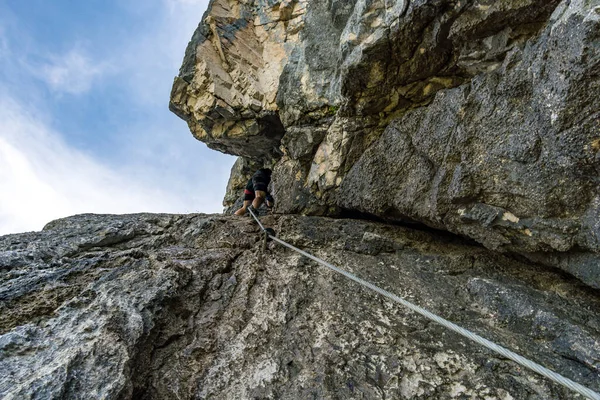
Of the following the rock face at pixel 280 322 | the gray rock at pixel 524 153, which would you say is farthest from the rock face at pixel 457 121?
the rock face at pixel 280 322

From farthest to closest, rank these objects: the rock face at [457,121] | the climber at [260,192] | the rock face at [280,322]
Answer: the climber at [260,192], the rock face at [457,121], the rock face at [280,322]

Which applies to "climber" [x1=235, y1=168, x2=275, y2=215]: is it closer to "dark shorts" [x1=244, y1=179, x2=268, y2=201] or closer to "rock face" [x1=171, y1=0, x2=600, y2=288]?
"dark shorts" [x1=244, y1=179, x2=268, y2=201]

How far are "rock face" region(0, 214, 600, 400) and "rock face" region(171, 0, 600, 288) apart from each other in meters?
0.61

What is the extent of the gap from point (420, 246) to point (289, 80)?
4.75 m

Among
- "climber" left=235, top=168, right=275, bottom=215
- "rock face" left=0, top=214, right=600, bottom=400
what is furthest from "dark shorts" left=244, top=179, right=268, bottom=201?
"rock face" left=0, top=214, right=600, bottom=400

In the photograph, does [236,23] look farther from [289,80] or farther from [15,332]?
[15,332]

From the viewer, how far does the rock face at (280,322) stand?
9.25 feet

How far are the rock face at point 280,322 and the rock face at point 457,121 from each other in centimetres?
61

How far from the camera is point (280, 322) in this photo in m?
3.61

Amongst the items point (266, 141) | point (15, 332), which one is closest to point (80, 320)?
point (15, 332)

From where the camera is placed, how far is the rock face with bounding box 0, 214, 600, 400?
282cm

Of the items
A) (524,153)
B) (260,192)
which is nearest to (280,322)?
(524,153)

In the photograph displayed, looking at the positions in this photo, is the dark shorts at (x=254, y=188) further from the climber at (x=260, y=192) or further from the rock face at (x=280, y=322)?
the rock face at (x=280, y=322)

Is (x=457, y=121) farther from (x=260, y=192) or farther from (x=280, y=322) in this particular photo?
(x=260, y=192)
